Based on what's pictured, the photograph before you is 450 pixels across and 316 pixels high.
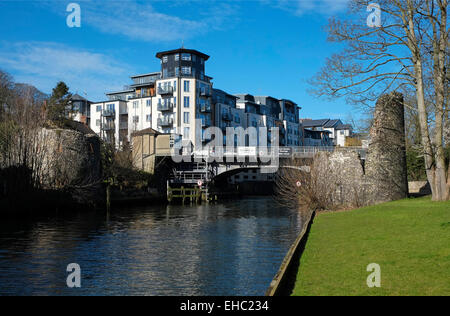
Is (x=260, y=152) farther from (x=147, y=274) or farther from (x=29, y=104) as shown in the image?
(x=147, y=274)

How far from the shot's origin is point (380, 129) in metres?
24.8

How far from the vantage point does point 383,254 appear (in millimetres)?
11094

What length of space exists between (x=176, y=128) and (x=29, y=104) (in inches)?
1746

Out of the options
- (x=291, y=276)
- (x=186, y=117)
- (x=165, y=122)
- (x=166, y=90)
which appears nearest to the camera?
(x=291, y=276)

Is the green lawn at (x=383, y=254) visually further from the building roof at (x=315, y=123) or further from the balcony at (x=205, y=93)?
the building roof at (x=315, y=123)

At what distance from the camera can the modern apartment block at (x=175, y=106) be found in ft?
262

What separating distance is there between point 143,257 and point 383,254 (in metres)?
8.27

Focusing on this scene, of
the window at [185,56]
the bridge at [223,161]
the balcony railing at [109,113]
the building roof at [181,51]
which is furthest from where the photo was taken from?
the balcony railing at [109,113]

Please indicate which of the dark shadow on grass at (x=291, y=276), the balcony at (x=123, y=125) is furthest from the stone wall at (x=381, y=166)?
the balcony at (x=123, y=125)

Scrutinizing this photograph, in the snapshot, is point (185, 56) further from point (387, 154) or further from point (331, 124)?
point (331, 124)

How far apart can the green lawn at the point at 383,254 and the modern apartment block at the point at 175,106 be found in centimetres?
5980

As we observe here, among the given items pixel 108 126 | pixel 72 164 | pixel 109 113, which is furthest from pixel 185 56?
pixel 72 164

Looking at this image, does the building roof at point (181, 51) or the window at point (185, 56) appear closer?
the building roof at point (181, 51)

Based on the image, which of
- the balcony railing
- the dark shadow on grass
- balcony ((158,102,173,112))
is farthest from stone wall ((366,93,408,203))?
the balcony railing
